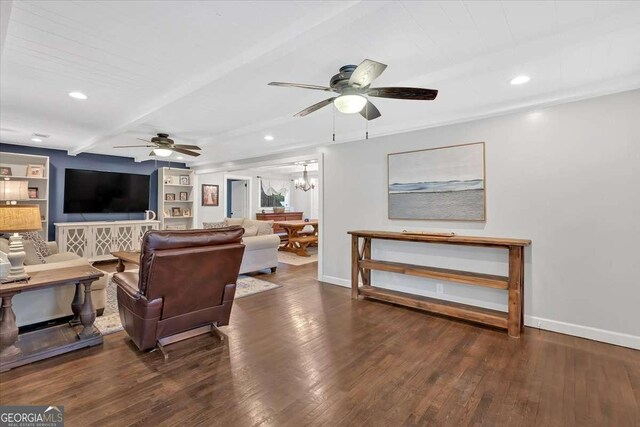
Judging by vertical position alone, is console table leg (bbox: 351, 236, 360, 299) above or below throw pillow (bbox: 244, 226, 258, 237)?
below

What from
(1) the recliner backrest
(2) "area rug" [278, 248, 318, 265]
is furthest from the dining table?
(1) the recliner backrest

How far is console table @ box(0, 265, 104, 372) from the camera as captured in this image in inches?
88.7

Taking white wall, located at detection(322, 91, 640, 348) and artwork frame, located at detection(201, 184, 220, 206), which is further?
artwork frame, located at detection(201, 184, 220, 206)

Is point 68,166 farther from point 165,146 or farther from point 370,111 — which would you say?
point 370,111

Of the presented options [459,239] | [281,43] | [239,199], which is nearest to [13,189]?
[281,43]

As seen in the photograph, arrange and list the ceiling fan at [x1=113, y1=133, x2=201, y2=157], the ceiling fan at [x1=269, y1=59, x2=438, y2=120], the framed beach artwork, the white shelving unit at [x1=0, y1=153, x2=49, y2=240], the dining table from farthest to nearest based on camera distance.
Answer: the dining table
the white shelving unit at [x1=0, y1=153, x2=49, y2=240]
the ceiling fan at [x1=113, y1=133, x2=201, y2=157]
the framed beach artwork
the ceiling fan at [x1=269, y1=59, x2=438, y2=120]

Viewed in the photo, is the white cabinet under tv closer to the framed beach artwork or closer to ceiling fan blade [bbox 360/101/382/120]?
the framed beach artwork

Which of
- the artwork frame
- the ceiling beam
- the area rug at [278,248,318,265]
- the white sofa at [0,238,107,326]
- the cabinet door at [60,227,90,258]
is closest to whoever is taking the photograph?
the ceiling beam

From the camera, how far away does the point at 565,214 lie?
2998 millimetres

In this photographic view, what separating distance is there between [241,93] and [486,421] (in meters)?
A: 3.17

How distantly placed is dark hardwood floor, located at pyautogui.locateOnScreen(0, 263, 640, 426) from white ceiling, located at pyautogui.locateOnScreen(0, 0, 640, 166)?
89.6 inches

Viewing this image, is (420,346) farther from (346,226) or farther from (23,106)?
(23,106)

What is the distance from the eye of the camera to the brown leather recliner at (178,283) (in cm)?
231

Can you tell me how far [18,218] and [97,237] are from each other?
4430mm
